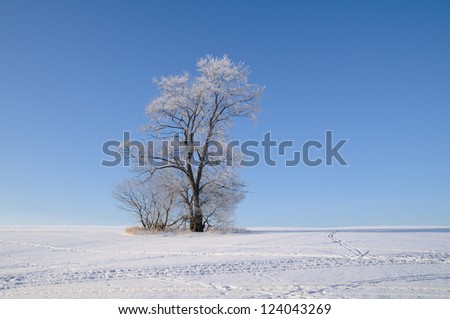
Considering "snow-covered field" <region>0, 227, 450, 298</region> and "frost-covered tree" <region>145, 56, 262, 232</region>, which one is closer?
"snow-covered field" <region>0, 227, 450, 298</region>

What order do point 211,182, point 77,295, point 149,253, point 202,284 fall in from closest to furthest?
point 77,295
point 202,284
point 149,253
point 211,182

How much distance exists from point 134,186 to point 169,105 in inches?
199

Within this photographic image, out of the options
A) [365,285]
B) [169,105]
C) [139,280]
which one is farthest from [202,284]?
[169,105]

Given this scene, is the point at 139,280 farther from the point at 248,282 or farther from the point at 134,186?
the point at 134,186

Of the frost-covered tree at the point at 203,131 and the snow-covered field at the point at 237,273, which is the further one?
the frost-covered tree at the point at 203,131

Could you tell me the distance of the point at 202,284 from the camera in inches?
249

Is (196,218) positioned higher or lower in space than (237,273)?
higher

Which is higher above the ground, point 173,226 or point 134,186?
point 134,186

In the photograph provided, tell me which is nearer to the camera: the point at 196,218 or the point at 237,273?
the point at 237,273

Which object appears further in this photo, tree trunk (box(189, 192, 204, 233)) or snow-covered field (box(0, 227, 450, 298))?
tree trunk (box(189, 192, 204, 233))

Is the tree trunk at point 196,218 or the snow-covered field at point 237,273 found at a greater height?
the tree trunk at point 196,218

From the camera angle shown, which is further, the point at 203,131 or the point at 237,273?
the point at 203,131

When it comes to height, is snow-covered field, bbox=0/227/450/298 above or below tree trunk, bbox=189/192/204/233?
below
